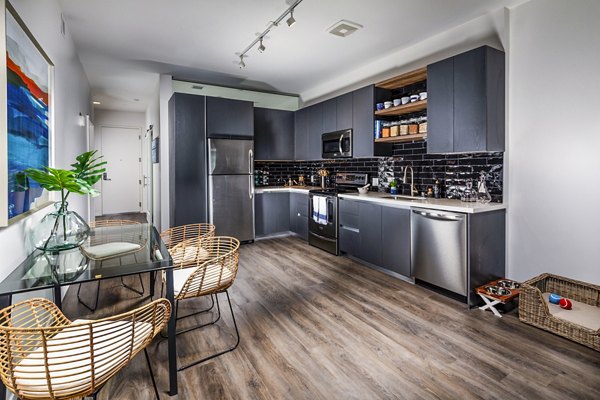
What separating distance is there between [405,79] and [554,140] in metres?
1.68

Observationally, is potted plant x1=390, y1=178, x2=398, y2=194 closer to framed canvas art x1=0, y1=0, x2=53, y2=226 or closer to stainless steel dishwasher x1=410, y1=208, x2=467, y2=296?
stainless steel dishwasher x1=410, y1=208, x2=467, y2=296

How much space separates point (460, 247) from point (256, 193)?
130 inches

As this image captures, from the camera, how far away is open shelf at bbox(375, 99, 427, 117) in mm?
3547

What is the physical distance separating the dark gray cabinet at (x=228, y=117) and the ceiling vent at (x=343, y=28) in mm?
1972

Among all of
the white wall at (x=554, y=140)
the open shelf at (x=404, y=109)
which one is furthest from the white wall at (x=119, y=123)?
the white wall at (x=554, y=140)

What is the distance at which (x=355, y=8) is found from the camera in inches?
119

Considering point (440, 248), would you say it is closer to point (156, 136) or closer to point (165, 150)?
point (165, 150)

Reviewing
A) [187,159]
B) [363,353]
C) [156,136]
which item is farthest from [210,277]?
[156,136]

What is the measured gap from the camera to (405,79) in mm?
3814

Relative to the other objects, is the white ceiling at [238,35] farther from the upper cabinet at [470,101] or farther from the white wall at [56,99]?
the upper cabinet at [470,101]

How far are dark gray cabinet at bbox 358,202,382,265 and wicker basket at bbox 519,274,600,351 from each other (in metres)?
1.49

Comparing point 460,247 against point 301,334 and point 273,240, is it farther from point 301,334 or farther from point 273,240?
point 273,240

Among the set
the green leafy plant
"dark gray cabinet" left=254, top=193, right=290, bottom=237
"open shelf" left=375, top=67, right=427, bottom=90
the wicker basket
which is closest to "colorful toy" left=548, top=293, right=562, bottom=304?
the wicker basket

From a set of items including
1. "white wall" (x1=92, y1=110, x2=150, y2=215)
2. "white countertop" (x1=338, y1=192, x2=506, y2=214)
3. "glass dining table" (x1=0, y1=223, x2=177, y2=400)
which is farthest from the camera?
"white wall" (x1=92, y1=110, x2=150, y2=215)
